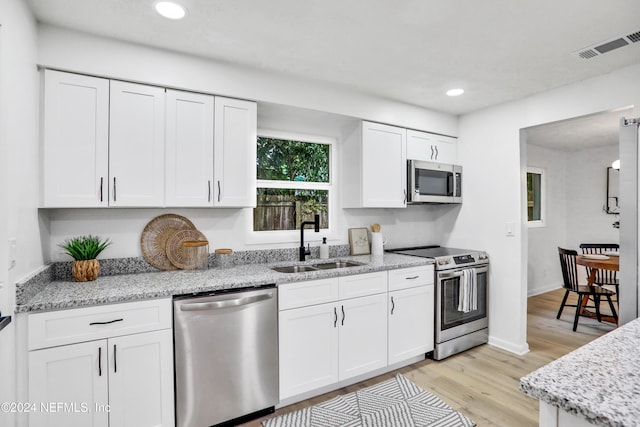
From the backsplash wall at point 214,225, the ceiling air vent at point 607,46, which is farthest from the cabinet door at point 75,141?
the ceiling air vent at point 607,46

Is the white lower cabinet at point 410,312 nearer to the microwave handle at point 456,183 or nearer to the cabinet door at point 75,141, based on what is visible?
the microwave handle at point 456,183

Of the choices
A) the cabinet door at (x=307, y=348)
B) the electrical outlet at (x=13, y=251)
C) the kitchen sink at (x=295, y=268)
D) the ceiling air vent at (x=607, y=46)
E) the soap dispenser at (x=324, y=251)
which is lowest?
the cabinet door at (x=307, y=348)

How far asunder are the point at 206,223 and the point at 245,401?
131cm

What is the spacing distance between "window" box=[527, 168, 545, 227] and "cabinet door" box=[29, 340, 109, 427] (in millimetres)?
5897

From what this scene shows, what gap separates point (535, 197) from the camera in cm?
558

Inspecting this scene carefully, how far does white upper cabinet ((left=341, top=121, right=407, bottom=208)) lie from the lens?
10.2ft

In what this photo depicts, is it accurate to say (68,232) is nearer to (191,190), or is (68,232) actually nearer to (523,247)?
(191,190)

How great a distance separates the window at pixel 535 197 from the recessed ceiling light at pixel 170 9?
5.51 m

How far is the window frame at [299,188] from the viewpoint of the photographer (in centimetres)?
298

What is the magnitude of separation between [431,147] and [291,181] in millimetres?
1554

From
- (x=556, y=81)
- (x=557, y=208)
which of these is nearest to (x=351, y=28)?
(x=556, y=81)

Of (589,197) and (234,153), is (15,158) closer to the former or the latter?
(234,153)

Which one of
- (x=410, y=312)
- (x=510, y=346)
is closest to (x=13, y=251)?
(x=410, y=312)

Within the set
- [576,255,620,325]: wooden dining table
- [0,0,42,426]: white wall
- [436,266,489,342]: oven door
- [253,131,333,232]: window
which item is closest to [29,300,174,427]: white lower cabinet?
[0,0,42,426]: white wall
